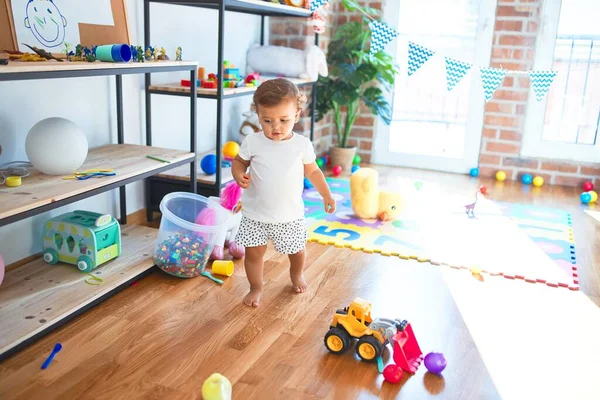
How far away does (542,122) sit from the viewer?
4.32 metres

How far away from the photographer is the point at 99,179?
2.17m

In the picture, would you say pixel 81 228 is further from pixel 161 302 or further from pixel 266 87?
pixel 266 87

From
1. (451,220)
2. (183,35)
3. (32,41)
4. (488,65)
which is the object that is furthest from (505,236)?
(32,41)

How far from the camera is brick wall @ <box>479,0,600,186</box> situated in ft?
13.7

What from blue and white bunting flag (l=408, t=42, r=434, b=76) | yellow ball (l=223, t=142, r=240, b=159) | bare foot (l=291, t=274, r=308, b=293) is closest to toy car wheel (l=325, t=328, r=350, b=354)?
bare foot (l=291, t=274, r=308, b=293)

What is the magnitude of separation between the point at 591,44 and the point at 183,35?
9.04 feet

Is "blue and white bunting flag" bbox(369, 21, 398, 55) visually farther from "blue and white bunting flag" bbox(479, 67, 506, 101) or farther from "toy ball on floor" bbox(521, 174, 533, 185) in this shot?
"toy ball on floor" bbox(521, 174, 533, 185)

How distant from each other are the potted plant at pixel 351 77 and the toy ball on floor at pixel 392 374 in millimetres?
2646

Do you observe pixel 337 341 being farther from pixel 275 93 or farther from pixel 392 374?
pixel 275 93

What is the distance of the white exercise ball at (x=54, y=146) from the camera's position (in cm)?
212

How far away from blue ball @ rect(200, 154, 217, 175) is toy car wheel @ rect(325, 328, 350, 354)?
4.88ft

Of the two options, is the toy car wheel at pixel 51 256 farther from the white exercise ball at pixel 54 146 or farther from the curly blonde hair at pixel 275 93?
the curly blonde hair at pixel 275 93

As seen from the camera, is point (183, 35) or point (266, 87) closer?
point (266, 87)

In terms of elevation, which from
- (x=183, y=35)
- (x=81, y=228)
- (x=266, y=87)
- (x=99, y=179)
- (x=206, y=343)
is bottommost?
(x=206, y=343)
